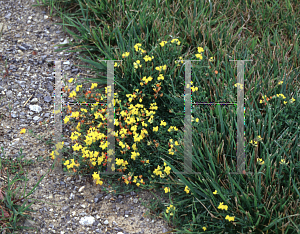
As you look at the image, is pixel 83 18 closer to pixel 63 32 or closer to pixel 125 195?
pixel 63 32

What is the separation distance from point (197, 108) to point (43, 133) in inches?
64.1

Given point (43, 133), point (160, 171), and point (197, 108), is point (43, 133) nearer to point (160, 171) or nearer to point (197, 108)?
point (160, 171)

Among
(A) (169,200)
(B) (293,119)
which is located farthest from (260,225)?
(B) (293,119)

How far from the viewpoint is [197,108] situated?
2.96 metres

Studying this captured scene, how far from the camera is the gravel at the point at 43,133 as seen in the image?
8.78 feet

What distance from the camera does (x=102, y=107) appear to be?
126 inches

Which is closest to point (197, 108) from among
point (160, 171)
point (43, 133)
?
point (160, 171)

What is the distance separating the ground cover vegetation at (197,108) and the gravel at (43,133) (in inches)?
6.0

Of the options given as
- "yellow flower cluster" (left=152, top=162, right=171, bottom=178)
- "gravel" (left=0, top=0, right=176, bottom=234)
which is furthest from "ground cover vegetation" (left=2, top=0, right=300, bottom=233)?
"gravel" (left=0, top=0, right=176, bottom=234)

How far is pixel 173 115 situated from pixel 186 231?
3.93 ft

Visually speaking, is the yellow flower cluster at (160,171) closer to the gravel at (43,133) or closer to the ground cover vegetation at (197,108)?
the ground cover vegetation at (197,108)

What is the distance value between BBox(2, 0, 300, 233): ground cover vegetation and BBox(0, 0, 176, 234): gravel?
152 millimetres

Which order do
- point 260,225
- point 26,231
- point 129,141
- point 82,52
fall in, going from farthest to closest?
point 82,52
point 129,141
point 26,231
point 260,225

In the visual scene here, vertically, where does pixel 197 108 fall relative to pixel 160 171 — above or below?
above
